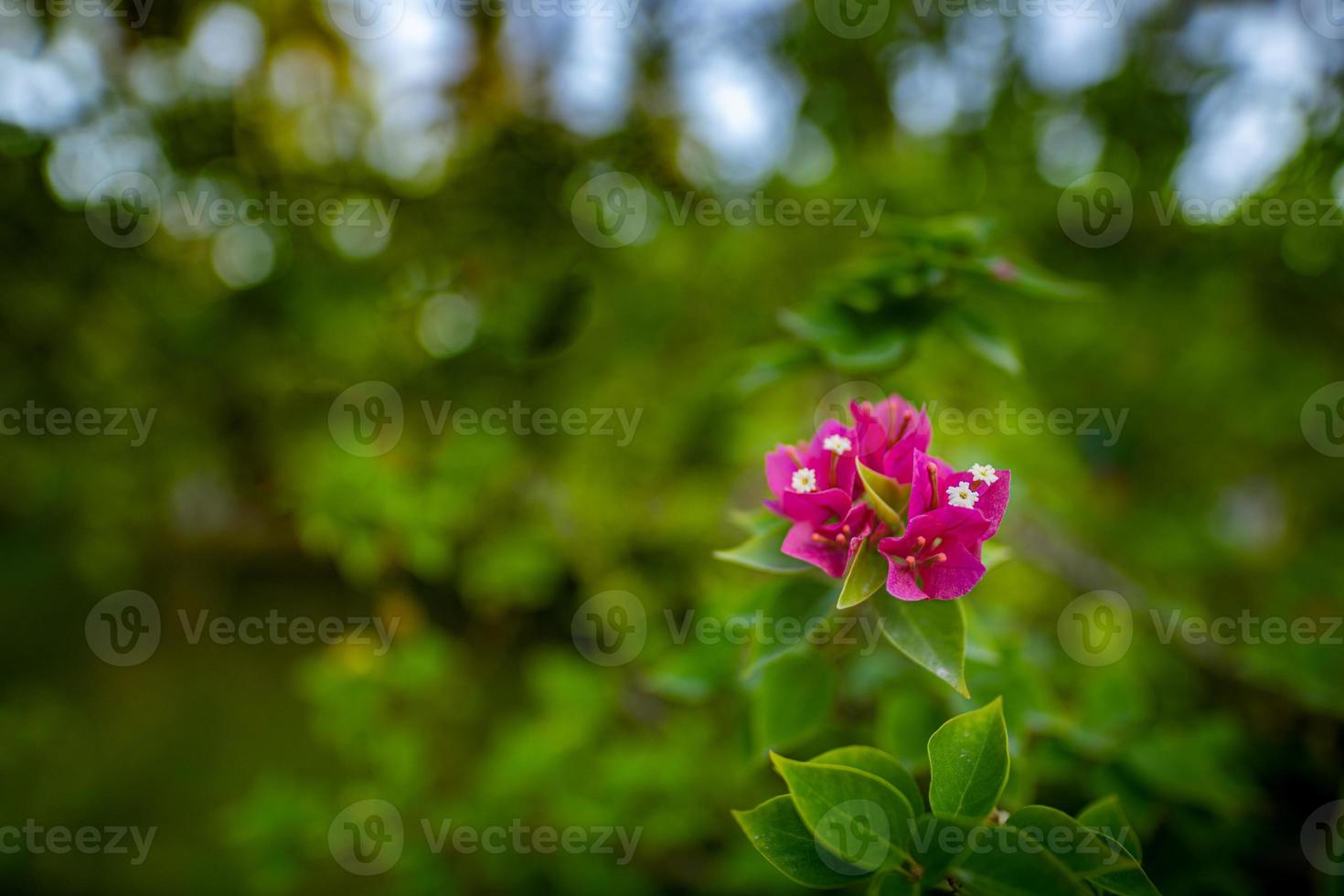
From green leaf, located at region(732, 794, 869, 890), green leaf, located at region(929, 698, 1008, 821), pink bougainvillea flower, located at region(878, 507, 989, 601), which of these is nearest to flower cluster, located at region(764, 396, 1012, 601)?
pink bougainvillea flower, located at region(878, 507, 989, 601)

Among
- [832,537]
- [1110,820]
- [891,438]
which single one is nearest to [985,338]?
[891,438]

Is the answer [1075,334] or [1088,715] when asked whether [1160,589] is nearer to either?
[1075,334]

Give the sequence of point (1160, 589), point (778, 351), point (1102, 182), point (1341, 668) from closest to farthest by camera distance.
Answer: point (778, 351)
point (1341, 668)
point (1102, 182)
point (1160, 589)

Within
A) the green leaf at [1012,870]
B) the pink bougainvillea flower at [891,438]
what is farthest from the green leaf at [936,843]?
the pink bougainvillea flower at [891,438]

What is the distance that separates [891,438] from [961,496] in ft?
0.35

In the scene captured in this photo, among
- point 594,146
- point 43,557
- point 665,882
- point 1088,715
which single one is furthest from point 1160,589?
point 43,557

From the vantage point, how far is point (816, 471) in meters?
0.67

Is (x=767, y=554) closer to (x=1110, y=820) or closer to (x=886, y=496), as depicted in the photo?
(x=886, y=496)

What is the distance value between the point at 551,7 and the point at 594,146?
0.39 m

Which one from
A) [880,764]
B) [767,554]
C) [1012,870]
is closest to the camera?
[1012,870]

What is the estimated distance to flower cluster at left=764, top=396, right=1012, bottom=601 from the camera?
0.62 m

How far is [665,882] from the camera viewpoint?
5.26 feet

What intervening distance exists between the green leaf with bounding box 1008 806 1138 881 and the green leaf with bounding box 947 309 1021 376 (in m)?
0.53

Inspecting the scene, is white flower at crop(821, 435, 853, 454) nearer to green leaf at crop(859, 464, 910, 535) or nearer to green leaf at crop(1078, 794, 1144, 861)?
green leaf at crop(859, 464, 910, 535)
